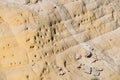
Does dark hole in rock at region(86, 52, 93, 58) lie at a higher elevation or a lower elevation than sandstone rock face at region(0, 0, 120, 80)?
lower

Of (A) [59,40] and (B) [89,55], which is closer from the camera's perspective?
(A) [59,40]

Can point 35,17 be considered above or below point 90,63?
above

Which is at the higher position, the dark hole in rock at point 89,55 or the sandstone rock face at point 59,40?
the sandstone rock face at point 59,40

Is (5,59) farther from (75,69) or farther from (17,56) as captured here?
(75,69)

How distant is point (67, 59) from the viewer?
29906mm

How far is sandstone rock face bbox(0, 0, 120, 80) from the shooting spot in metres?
27.8

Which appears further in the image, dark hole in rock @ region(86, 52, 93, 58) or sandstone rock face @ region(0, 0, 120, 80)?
dark hole in rock @ region(86, 52, 93, 58)

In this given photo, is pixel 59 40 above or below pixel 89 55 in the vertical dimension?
above

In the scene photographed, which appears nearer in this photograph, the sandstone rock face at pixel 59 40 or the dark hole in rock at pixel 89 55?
the sandstone rock face at pixel 59 40

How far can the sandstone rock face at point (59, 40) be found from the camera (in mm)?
27828

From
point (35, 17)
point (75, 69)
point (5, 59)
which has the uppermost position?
point (35, 17)

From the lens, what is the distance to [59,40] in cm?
2983

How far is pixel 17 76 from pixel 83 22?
8057mm

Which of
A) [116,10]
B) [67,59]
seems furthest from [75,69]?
[116,10]
